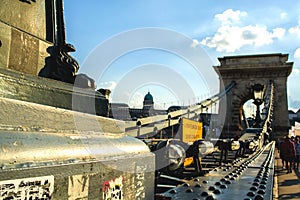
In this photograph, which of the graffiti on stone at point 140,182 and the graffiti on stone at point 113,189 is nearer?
the graffiti on stone at point 113,189

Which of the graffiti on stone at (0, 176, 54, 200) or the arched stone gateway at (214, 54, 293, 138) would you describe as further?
the arched stone gateway at (214, 54, 293, 138)

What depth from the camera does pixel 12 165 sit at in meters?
1.02

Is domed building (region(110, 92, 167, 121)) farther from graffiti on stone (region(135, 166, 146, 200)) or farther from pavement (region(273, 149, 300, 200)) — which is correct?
pavement (region(273, 149, 300, 200))

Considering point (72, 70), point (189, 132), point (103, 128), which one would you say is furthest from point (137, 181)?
point (189, 132)

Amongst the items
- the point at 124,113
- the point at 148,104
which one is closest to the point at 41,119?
the point at 124,113

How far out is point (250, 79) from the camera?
32.1 m

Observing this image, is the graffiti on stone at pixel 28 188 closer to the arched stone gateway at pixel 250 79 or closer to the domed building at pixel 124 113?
the domed building at pixel 124 113

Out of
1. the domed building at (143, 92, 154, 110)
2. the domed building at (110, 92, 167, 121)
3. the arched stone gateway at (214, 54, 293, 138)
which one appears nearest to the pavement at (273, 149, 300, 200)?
the domed building at (110, 92, 167, 121)

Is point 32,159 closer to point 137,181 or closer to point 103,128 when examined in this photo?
point 103,128

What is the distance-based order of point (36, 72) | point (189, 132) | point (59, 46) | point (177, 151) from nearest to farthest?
point (36, 72) < point (59, 46) < point (177, 151) < point (189, 132)

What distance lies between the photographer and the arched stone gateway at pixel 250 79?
100 feet

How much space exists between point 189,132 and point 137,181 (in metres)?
5.28

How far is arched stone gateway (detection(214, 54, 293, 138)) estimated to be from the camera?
30487mm

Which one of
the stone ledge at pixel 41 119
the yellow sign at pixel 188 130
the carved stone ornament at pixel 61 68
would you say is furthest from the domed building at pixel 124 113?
the stone ledge at pixel 41 119
